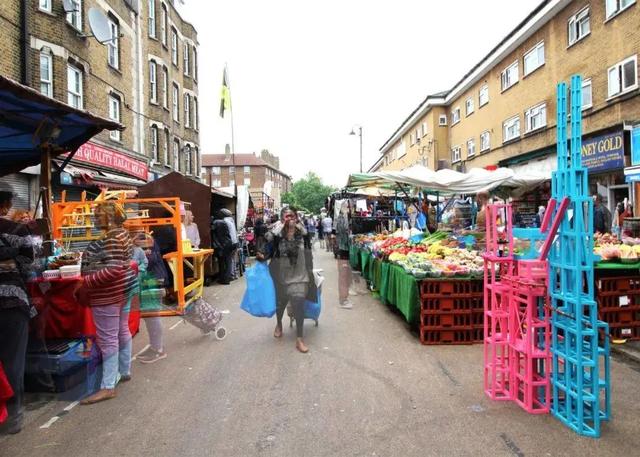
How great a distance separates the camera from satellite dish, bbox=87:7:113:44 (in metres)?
15.1

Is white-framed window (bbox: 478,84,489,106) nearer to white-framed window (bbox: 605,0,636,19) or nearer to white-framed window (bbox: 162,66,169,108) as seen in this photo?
white-framed window (bbox: 605,0,636,19)

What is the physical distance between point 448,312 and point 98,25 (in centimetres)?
1453

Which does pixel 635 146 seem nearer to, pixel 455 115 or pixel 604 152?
pixel 604 152

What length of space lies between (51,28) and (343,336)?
1406cm

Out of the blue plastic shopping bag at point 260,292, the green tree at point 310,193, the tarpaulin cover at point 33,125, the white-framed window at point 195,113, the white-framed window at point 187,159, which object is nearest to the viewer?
the tarpaulin cover at point 33,125

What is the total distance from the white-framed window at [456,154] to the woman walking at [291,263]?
2734 cm

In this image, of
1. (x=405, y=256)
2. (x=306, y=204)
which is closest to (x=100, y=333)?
(x=405, y=256)

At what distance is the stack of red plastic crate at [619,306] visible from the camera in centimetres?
645

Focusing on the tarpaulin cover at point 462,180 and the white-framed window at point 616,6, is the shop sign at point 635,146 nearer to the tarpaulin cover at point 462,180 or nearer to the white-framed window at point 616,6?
the white-framed window at point 616,6

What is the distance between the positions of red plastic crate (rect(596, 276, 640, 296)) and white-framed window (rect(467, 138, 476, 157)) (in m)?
23.8

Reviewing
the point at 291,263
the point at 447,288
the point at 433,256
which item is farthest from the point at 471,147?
the point at 291,263

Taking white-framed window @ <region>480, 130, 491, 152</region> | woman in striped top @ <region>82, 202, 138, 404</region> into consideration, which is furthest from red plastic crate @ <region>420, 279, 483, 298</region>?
white-framed window @ <region>480, 130, 491, 152</region>

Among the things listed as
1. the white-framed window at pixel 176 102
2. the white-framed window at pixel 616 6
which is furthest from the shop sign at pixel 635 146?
the white-framed window at pixel 176 102

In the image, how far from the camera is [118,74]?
20328 mm
